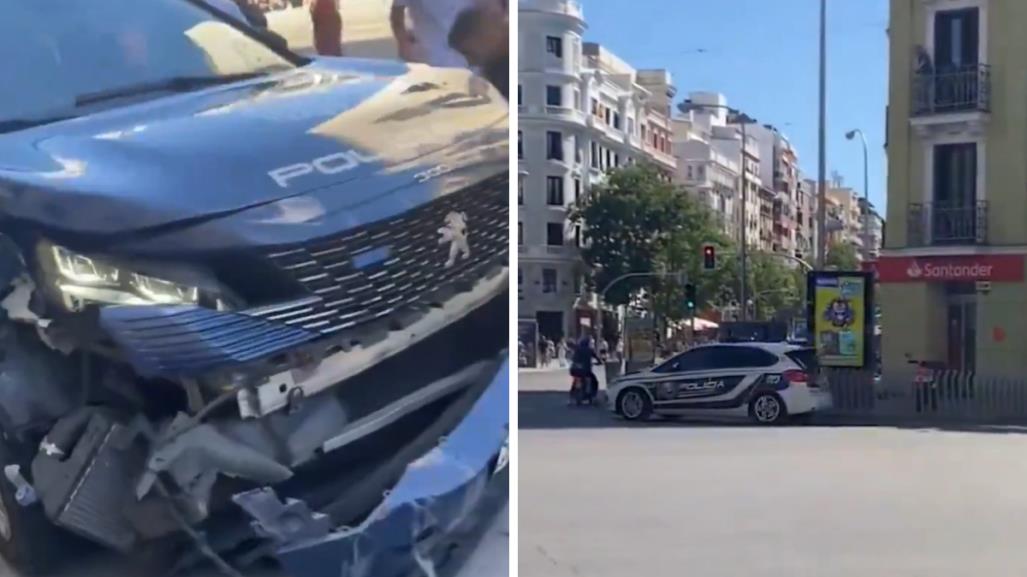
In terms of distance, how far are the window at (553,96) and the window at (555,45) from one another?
71.1 inches

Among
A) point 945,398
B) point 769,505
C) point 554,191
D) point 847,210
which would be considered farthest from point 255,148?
point 847,210

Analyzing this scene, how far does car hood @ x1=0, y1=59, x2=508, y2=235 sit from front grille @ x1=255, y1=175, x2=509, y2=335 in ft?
0.18

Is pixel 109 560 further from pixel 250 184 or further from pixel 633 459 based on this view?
pixel 633 459

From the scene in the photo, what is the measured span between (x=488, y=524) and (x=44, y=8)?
1.37m

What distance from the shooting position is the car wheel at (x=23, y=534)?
8.16ft

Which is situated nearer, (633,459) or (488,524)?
(488,524)

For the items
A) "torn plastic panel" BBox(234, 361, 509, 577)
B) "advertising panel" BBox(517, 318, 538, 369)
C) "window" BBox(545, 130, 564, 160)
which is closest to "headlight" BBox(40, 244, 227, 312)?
"torn plastic panel" BBox(234, 361, 509, 577)

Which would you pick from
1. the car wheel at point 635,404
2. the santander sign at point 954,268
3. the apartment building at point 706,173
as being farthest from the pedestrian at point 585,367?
the apartment building at point 706,173

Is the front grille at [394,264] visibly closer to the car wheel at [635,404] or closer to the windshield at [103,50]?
the windshield at [103,50]

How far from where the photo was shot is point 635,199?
66.6m

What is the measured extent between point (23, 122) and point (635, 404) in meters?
20.6

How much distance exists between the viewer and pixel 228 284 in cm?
255

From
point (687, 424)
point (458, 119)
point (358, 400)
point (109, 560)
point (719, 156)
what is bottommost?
point (687, 424)

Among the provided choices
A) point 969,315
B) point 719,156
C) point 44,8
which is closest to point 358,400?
point 44,8
